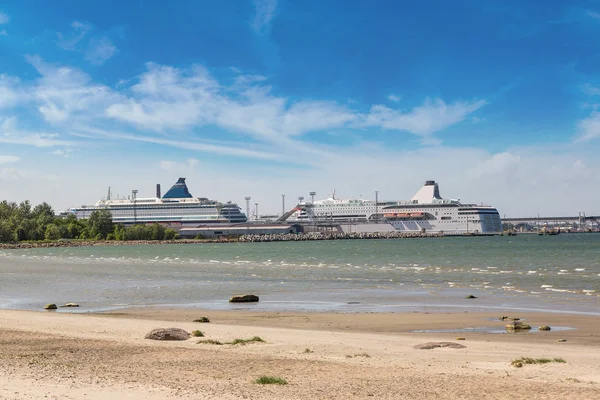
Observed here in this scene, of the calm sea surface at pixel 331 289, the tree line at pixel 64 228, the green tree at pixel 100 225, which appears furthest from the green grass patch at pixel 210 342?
the green tree at pixel 100 225

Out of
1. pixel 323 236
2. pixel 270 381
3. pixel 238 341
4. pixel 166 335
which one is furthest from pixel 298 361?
pixel 323 236

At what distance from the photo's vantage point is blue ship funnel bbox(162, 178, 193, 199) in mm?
195500

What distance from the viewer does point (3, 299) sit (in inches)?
1183

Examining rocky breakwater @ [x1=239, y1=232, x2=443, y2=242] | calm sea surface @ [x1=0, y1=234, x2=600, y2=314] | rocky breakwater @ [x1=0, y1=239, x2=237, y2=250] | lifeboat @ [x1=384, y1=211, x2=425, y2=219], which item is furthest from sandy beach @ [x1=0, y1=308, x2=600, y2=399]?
lifeboat @ [x1=384, y1=211, x2=425, y2=219]

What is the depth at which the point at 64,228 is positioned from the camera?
159875 mm

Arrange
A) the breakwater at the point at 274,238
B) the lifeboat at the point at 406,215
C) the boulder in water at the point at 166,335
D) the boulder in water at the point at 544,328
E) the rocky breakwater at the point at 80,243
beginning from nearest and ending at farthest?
the boulder in water at the point at 166,335 < the boulder in water at the point at 544,328 < the rocky breakwater at the point at 80,243 < the breakwater at the point at 274,238 < the lifeboat at the point at 406,215

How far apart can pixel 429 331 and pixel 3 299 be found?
63.6ft

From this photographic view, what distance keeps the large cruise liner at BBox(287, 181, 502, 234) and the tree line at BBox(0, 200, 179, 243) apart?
39.0 meters

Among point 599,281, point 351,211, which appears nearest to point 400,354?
point 599,281

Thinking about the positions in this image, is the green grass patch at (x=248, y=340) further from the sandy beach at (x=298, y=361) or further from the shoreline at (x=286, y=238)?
the shoreline at (x=286, y=238)

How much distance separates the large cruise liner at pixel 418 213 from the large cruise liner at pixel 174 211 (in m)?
20.8

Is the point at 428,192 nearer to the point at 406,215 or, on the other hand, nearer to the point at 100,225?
the point at 406,215

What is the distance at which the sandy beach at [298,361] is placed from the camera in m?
10.1

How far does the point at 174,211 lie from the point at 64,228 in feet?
96.8
